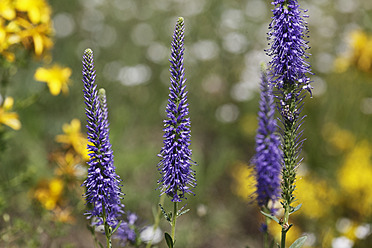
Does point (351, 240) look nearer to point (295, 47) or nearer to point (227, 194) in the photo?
point (227, 194)

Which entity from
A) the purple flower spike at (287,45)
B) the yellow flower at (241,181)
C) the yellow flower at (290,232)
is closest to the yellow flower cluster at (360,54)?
the yellow flower at (241,181)

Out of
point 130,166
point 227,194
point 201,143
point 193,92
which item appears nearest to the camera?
point 130,166

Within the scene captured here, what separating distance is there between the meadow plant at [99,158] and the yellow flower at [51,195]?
61.8 inches

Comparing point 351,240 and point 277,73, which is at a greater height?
point 277,73

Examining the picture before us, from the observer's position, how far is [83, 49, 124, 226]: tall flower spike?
1.67 metres

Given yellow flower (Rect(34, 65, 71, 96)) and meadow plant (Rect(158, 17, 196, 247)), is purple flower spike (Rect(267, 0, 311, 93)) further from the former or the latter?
yellow flower (Rect(34, 65, 71, 96))

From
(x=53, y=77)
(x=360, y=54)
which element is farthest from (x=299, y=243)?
(x=360, y=54)

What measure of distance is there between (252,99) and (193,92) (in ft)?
3.15

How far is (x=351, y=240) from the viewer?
11.8 feet

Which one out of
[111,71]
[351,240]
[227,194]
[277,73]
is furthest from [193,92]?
[277,73]

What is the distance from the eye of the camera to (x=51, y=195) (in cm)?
352

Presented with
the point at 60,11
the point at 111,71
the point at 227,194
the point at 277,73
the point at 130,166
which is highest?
the point at 277,73

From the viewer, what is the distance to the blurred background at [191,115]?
350 cm

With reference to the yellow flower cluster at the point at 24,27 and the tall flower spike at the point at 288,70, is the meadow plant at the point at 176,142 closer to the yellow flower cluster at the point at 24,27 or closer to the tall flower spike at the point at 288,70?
the tall flower spike at the point at 288,70
